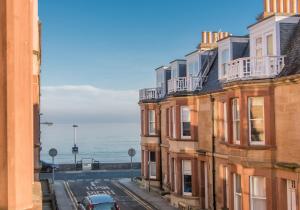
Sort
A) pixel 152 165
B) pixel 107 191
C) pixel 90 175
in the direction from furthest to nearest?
pixel 90 175 < pixel 152 165 < pixel 107 191

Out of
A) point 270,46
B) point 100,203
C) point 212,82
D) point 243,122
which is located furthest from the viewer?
point 212,82

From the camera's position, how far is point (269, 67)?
19688 millimetres

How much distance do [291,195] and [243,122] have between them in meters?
3.81

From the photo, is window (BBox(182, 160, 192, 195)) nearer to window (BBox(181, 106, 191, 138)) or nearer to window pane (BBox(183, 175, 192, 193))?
window pane (BBox(183, 175, 192, 193))

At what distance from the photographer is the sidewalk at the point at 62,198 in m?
30.0

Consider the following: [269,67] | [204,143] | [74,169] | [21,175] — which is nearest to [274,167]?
[269,67]

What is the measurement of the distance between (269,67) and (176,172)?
41.7ft

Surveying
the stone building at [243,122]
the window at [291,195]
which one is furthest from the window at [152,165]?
the window at [291,195]

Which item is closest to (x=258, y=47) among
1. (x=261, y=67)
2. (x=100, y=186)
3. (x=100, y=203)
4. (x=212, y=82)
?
(x=261, y=67)

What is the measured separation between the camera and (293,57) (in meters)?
19.3

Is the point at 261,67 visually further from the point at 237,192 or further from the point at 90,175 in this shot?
the point at 90,175

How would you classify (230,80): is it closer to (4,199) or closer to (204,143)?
(204,143)

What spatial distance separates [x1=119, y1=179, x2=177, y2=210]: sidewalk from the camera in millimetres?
30625

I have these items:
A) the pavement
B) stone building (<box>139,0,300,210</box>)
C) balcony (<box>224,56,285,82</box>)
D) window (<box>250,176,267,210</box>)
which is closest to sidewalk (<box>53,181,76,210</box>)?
the pavement
